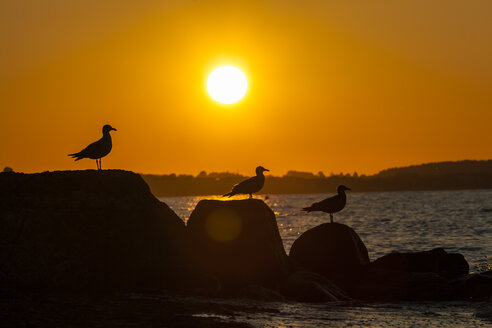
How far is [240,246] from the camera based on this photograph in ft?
60.6

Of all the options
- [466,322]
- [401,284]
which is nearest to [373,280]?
[401,284]

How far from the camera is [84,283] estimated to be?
1591 cm

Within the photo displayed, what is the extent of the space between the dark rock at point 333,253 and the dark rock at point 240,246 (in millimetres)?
2257

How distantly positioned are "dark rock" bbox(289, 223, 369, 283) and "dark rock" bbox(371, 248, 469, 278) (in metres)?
0.86

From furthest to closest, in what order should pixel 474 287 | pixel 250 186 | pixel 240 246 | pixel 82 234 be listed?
pixel 250 186 → pixel 474 287 → pixel 240 246 → pixel 82 234

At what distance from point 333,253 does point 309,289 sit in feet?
11.0

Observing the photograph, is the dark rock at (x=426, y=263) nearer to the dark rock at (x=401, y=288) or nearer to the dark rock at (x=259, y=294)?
the dark rock at (x=401, y=288)

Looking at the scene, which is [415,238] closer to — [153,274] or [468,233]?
[468,233]

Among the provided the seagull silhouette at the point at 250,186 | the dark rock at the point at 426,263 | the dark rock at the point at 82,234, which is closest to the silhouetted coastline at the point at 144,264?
the dark rock at the point at 82,234

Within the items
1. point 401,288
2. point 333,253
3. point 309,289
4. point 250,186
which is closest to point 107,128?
point 250,186

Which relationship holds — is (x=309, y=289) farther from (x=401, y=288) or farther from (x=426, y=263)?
(x=426, y=263)

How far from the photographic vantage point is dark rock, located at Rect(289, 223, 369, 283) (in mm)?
20766

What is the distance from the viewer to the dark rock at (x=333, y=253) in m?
20.8


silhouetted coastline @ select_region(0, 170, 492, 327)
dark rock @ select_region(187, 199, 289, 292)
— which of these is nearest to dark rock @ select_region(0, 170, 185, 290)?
silhouetted coastline @ select_region(0, 170, 492, 327)
